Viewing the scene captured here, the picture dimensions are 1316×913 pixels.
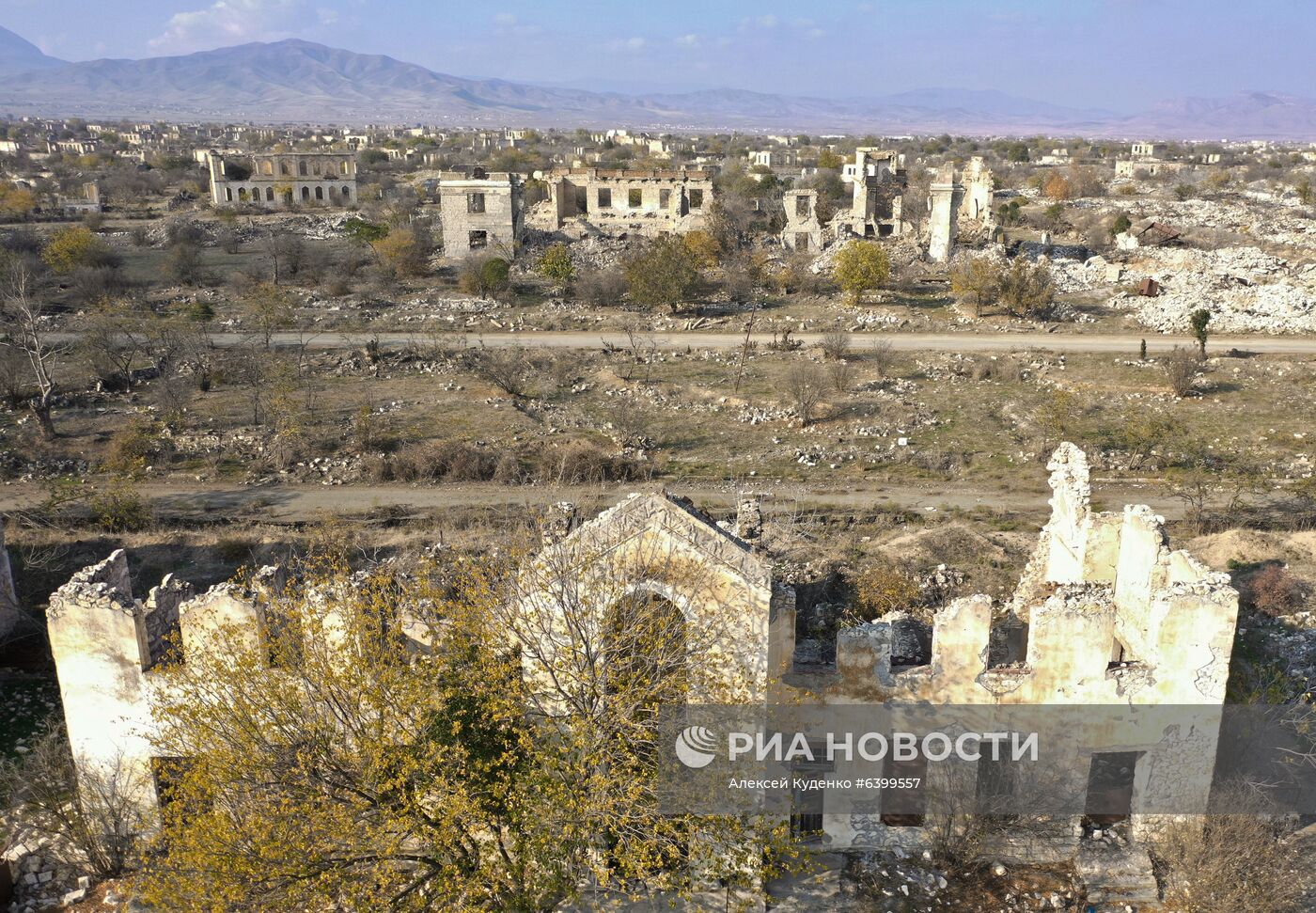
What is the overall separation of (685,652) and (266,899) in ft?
14.0

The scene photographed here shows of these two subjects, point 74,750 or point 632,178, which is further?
point 632,178

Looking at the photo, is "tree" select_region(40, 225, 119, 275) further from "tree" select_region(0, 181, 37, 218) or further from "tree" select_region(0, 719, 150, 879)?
"tree" select_region(0, 719, 150, 879)

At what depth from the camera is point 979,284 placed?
4003cm

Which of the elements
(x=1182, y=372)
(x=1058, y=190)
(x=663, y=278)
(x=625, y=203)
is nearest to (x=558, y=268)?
(x=663, y=278)

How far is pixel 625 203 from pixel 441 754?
51.8 m

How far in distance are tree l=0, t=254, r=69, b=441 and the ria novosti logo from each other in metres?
23.6

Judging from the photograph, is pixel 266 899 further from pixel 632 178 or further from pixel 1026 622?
pixel 632 178

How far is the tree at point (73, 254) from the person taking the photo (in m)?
45.1

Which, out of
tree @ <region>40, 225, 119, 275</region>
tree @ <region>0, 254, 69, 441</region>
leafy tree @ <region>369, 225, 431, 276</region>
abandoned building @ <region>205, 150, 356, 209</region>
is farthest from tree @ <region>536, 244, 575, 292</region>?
abandoned building @ <region>205, 150, 356, 209</region>

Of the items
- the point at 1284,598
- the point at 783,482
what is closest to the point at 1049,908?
the point at 1284,598

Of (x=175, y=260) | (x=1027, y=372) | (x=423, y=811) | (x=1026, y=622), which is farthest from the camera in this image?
(x=175, y=260)

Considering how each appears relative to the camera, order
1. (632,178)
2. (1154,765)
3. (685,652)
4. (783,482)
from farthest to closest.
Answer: (632,178) → (783,482) → (1154,765) → (685,652)

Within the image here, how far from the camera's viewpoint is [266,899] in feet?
27.0

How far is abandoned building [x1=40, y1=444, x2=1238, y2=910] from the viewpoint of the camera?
9.41 meters
